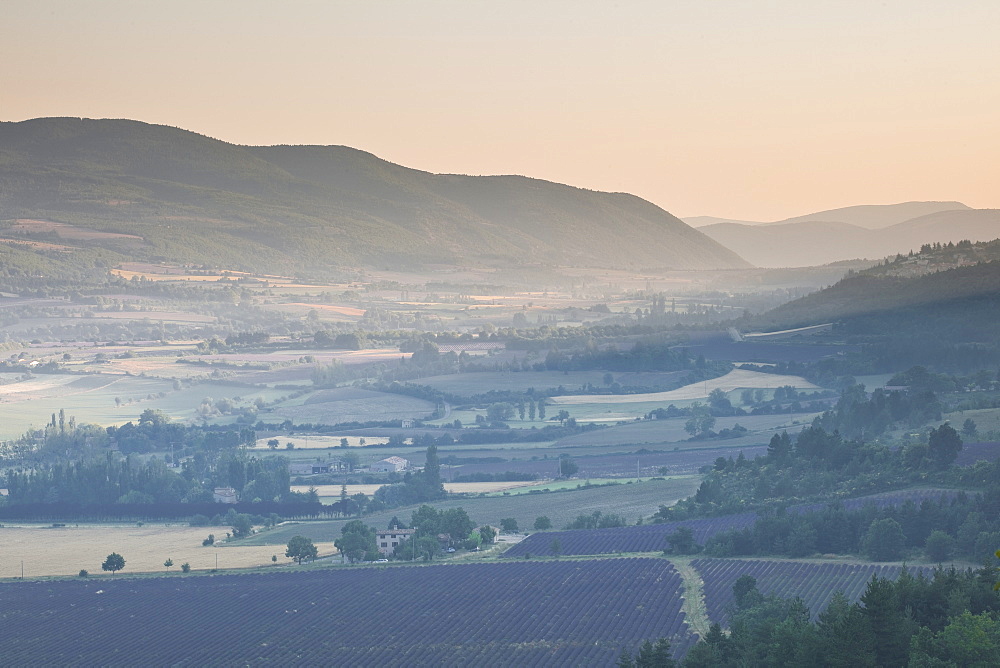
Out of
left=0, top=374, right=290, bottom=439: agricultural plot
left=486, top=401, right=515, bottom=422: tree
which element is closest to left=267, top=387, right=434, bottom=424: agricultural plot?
left=486, top=401, right=515, bottom=422: tree

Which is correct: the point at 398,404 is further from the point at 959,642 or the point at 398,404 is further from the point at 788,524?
the point at 959,642

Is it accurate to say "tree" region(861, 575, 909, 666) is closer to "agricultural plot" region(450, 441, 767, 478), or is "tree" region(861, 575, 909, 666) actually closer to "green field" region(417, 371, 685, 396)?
"agricultural plot" region(450, 441, 767, 478)

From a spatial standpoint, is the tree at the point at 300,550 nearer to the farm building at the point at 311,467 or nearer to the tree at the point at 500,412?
the farm building at the point at 311,467

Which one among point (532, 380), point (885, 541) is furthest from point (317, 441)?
point (885, 541)

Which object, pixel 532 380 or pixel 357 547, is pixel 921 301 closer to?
pixel 532 380

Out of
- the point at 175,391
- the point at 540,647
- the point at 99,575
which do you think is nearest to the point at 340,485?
the point at 99,575

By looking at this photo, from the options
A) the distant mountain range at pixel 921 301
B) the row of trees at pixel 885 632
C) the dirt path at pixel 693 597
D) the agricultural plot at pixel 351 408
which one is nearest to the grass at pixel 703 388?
the agricultural plot at pixel 351 408
